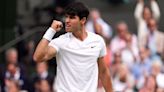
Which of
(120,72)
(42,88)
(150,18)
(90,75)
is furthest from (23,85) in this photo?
(90,75)

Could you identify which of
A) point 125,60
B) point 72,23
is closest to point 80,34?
point 72,23

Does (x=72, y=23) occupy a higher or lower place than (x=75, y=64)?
higher

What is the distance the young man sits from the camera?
6.78 meters

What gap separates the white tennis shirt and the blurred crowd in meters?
4.44

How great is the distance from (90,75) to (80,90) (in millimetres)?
187

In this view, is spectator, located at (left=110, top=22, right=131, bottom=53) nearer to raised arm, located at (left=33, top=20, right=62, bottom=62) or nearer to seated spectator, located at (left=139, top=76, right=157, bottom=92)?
seated spectator, located at (left=139, top=76, right=157, bottom=92)

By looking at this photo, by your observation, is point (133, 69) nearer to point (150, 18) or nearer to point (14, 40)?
point (150, 18)

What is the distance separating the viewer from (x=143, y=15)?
1250 centimetres

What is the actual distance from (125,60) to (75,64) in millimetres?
5529

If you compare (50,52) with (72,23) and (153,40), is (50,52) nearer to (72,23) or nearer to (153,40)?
(72,23)

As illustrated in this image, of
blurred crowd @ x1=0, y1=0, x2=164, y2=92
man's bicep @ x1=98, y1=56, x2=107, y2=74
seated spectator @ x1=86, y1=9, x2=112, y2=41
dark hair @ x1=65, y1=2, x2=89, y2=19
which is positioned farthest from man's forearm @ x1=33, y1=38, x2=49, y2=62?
seated spectator @ x1=86, y1=9, x2=112, y2=41

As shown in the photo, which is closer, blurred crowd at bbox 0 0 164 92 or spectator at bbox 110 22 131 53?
blurred crowd at bbox 0 0 164 92

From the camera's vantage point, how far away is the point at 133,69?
1213 centimetres

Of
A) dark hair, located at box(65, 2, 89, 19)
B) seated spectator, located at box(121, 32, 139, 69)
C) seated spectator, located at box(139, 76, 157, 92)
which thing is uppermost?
dark hair, located at box(65, 2, 89, 19)
